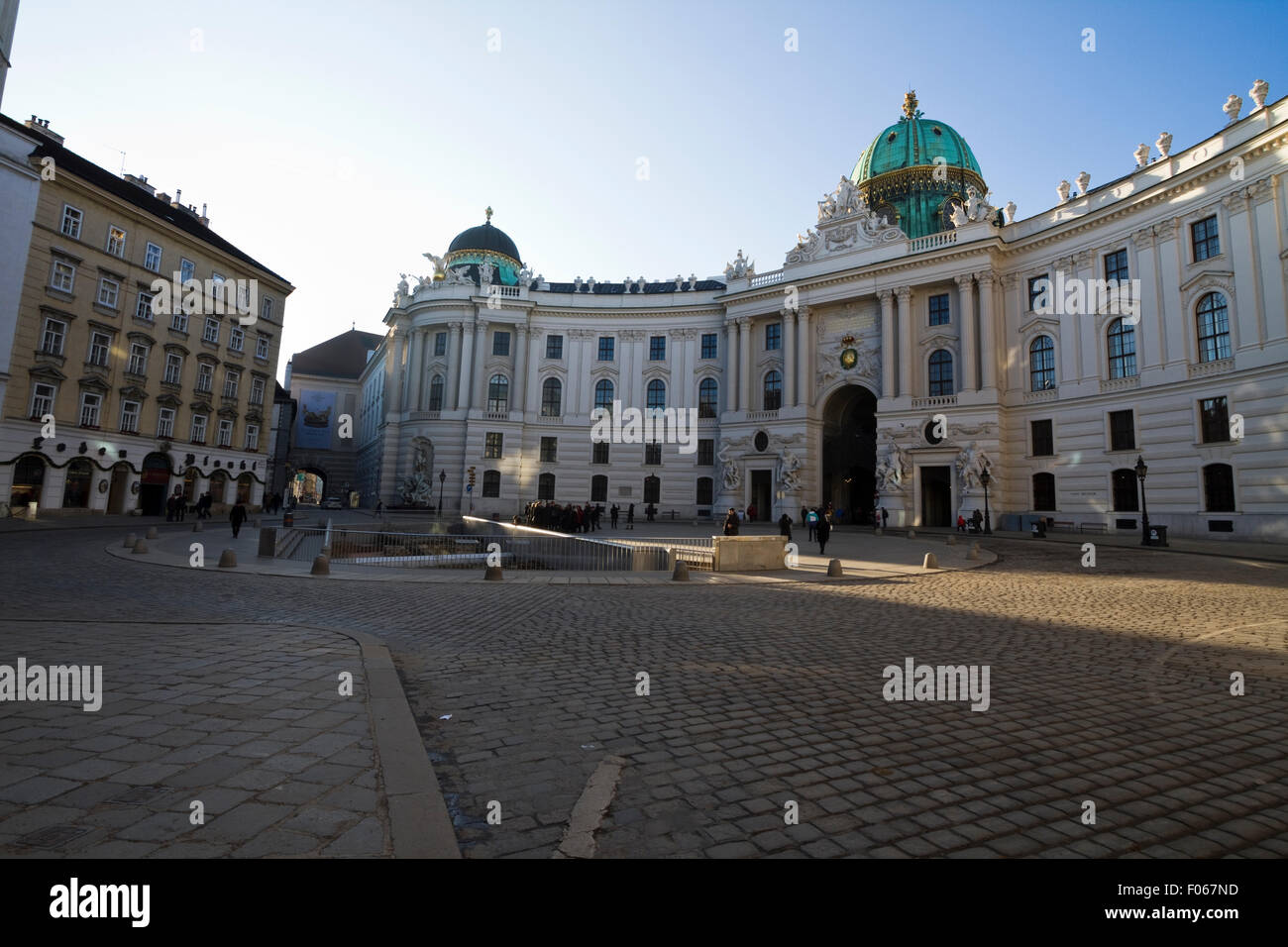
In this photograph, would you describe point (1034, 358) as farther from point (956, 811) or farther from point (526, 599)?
point (956, 811)

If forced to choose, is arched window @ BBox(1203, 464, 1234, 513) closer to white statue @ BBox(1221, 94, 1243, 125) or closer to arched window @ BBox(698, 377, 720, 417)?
white statue @ BBox(1221, 94, 1243, 125)

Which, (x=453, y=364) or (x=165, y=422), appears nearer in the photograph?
(x=165, y=422)

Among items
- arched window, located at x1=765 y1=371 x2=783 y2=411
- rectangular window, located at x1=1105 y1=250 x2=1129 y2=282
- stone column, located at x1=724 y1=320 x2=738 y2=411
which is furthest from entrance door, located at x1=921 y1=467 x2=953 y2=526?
stone column, located at x1=724 y1=320 x2=738 y2=411

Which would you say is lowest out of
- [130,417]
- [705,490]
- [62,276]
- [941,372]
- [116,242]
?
[705,490]

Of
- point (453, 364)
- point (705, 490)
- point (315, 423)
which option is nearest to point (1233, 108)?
point (705, 490)

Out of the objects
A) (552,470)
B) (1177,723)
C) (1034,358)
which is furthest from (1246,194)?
(552,470)

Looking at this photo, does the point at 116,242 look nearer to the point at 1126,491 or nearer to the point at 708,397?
the point at 708,397

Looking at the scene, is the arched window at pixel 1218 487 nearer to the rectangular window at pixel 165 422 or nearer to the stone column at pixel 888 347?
the stone column at pixel 888 347

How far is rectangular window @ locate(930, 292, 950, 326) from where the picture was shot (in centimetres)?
4062

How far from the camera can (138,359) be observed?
114 feet

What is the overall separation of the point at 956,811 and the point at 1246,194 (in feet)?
123

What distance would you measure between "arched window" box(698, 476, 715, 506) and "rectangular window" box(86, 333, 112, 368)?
37.9 meters

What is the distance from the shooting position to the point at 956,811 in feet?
11.0

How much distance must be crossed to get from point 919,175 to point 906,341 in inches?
681
